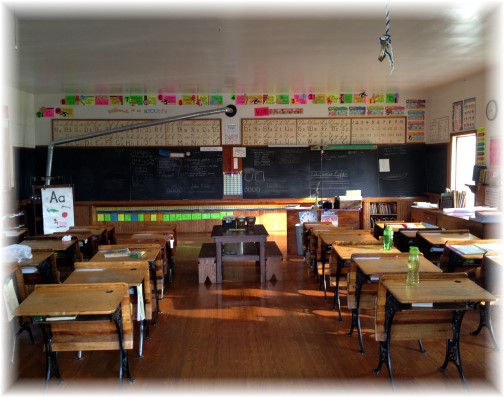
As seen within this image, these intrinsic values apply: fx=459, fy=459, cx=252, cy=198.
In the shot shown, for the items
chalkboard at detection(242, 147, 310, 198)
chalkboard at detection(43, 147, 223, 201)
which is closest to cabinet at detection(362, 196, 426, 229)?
chalkboard at detection(242, 147, 310, 198)

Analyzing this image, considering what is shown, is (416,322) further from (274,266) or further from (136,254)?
(274,266)

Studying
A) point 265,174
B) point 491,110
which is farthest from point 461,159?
point 265,174

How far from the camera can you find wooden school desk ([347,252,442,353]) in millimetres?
3418

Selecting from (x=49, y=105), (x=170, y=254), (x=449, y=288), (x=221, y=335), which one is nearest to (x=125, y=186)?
(x=49, y=105)

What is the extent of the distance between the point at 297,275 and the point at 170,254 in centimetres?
166

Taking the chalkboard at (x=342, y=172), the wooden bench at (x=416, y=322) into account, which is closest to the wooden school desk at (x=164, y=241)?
the wooden bench at (x=416, y=322)

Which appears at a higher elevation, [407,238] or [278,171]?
[278,171]

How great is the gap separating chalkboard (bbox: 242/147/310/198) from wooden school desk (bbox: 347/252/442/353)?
5.36 meters

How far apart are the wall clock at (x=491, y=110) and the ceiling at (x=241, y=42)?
1.78 ft

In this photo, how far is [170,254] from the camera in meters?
5.86

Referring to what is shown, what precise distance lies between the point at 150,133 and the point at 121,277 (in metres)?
6.11

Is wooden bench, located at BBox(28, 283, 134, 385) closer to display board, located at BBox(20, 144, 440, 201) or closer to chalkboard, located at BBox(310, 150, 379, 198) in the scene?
display board, located at BBox(20, 144, 440, 201)

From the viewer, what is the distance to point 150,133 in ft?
29.9

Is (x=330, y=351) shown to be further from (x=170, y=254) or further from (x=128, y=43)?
(x=128, y=43)
